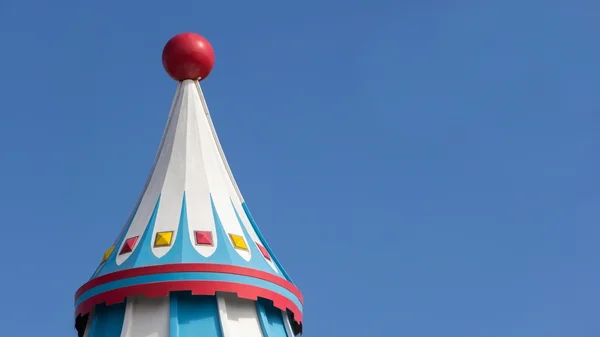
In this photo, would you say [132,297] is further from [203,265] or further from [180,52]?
[180,52]

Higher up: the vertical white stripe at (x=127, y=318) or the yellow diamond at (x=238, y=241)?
the yellow diamond at (x=238, y=241)

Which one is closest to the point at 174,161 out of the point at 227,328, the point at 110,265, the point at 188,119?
the point at 188,119

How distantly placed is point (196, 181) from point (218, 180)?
0.48 metres

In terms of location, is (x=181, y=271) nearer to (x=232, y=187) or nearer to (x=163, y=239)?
(x=163, y=239)

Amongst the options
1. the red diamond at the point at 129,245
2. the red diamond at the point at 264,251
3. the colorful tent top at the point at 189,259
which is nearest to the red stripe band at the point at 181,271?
the colorful tent top at the point at 189,259

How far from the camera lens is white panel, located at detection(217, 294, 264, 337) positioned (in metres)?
15.4

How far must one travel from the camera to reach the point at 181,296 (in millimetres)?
15578

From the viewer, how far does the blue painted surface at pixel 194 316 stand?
49.9ft

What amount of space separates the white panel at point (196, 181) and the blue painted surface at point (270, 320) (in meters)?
1.20

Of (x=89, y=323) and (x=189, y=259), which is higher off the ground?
(x=189, y=259)

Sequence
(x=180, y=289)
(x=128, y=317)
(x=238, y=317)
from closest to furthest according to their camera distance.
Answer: (x=180, y=289)
(x=128, y=317)
(x=238, y=317)

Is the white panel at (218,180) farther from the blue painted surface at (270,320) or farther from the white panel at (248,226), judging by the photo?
the blue painted surface at (270,320)

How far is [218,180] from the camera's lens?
17.5 meters

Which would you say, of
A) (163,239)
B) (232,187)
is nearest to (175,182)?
(232,187)
